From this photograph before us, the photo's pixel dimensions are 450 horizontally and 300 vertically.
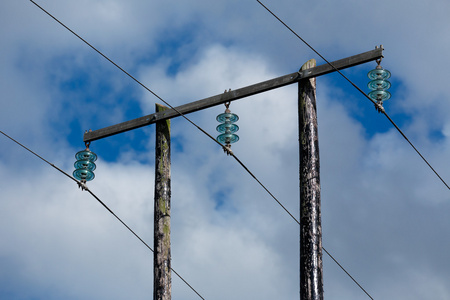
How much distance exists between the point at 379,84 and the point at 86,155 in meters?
4.38

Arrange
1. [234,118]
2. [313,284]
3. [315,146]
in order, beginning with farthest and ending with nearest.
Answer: [234,118] < [315,146] < [313,284]

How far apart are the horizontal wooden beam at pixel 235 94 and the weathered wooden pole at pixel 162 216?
0.71 feet

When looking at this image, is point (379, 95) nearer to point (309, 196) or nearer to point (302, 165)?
point (302, 165)

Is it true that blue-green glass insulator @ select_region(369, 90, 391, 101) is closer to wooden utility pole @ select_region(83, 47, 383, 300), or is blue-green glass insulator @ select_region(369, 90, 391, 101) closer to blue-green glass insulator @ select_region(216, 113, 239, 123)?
wooden utility pole @ select_region(83, 47, 383, 300)

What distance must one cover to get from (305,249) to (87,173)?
12.5 feet

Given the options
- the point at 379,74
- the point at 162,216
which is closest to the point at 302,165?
the point at 379,74

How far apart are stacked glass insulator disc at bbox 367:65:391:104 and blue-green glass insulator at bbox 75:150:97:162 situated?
4189 mm

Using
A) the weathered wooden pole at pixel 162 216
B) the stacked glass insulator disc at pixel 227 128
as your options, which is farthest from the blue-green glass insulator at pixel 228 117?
the weathered wooden pole at pixel 162 216

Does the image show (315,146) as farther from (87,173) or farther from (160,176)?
(87,173)

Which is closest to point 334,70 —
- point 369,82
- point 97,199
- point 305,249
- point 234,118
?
point 369,82

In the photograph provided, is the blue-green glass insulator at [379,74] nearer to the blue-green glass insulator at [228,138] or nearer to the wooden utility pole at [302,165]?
the wooden utility pole at [302,165]

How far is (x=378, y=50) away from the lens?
33.0 feet

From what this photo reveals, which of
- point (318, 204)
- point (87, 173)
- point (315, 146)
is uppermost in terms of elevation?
point (87, 173)

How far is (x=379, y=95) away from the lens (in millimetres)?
10273
